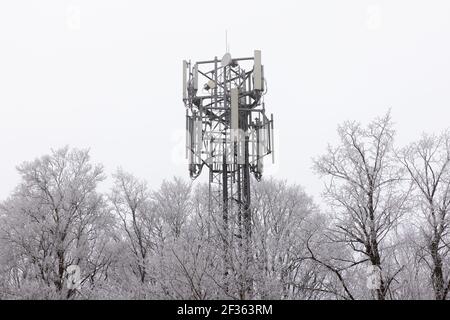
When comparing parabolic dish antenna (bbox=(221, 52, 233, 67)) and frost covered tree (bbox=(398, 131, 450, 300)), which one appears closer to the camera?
frost covered tree (bbox=(398, 131, 450, 300))

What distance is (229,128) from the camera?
21219 mm

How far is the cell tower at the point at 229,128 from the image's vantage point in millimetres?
19703

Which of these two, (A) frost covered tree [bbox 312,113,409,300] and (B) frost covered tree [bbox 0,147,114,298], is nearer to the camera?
(A) frost covered tree [bbox 312,113,409,300]

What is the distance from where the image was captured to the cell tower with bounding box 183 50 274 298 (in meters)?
19.7

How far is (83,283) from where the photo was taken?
23.9m

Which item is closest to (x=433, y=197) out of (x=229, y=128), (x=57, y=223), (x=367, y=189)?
(x=367, y=189)

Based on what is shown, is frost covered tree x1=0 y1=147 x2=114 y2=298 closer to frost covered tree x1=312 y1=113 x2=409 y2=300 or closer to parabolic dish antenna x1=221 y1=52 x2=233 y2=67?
parabolic dish antenna x1=221 y1=52 x2=233 y2=67

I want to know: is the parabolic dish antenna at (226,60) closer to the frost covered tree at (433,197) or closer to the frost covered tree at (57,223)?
the frost covered tree at (57,223)

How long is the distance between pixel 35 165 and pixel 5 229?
3491 millimetres

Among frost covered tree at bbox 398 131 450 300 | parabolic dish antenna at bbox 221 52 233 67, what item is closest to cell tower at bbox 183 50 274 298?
parabolic dish antenna at bbox 221 52 233 67

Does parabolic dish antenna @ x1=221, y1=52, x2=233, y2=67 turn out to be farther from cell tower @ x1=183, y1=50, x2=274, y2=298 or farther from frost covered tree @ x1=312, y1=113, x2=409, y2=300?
frost covered tree @ x1=312, y1=113, x2=409, y2=300

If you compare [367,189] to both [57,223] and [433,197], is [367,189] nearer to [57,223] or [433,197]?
[433,197]

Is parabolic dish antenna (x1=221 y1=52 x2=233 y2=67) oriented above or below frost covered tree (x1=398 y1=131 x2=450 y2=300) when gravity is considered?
above
